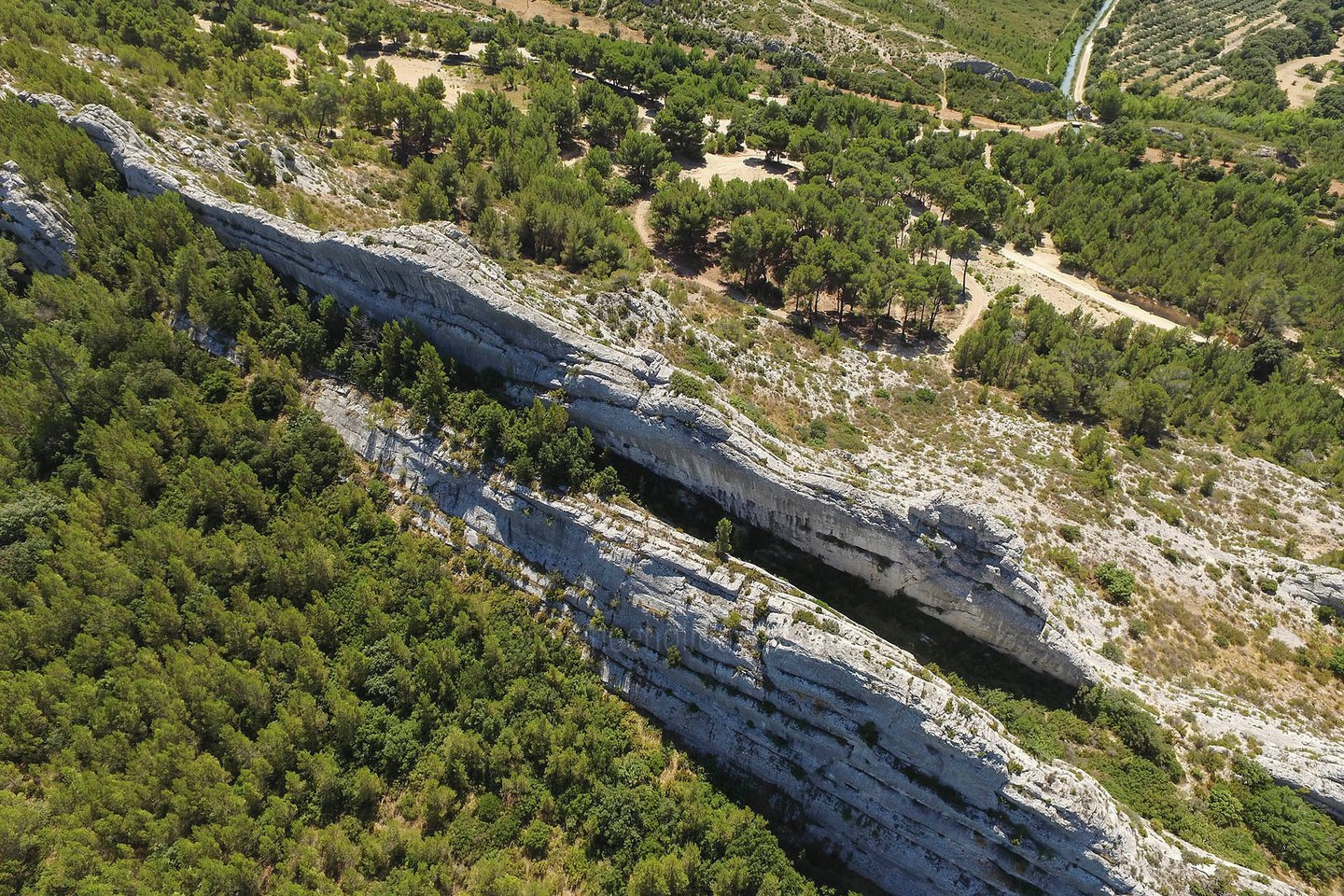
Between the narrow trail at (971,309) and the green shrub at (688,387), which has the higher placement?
the narrow trail at (971,309)

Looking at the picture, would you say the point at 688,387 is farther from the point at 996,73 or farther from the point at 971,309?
the point at 996,73

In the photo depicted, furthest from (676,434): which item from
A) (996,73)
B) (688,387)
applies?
(996,73)

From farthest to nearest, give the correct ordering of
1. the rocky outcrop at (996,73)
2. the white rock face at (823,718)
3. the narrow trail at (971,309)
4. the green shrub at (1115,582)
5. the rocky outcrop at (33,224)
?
1. the rocky outcrop at (996,73)
2. the narrow trail at (971,309)
3. the rocky outcrop at (33,224)
4. the green shrub at (1115,582)
5. the white rock face at (823,718)

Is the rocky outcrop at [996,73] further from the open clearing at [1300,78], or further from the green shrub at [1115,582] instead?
the green shrub at [1115,582]

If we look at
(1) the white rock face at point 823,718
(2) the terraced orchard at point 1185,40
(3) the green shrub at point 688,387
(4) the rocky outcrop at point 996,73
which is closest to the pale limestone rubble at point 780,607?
(1) the white rock face at point 823,718

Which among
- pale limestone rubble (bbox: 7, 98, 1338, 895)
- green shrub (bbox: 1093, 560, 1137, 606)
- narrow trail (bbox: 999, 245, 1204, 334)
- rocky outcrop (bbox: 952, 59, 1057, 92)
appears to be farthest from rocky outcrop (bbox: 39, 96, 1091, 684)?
rocky outcrop (bbox: 952, 59, 1057, 92)

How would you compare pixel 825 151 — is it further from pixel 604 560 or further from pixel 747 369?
pixel 604 560
